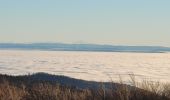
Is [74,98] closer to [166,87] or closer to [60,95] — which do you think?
[60,95]

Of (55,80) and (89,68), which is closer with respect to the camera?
(55,80)

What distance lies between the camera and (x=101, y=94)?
11.0 metres

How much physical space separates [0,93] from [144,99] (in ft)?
10.4

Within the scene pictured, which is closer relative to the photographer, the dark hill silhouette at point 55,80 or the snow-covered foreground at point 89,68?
the dark hill silhouette at point 55,80

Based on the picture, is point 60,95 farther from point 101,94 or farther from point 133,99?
point 133,99

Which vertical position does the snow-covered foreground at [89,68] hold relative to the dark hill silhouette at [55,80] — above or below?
below

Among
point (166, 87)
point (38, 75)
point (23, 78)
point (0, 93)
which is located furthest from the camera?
point (38, 75)

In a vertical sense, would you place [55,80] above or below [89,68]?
above

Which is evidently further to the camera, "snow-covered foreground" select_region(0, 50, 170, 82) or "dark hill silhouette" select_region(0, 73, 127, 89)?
"snow-covered foreground" select_region(0, 50, 170, 82)

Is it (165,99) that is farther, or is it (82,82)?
(82,82)

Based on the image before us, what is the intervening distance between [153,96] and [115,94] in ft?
2.61

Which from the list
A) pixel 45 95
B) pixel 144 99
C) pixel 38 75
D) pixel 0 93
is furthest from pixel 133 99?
pixel 38 75

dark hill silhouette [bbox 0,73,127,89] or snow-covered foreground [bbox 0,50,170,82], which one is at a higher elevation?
dark hill silhouette [bbox 0,73,127,89]

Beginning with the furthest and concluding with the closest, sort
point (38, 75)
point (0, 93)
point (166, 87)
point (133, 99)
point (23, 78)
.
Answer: point (38, 75), point (23, 78), point (166, 87), point (0, 93), point (133, 99)
